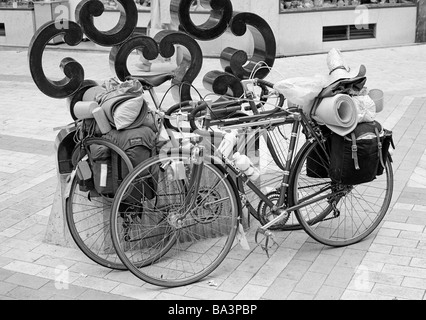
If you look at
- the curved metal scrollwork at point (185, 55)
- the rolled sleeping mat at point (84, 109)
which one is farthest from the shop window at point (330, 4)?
the rolled sleeping mat at point (84, 109)

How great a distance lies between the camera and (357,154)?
452 centimetres

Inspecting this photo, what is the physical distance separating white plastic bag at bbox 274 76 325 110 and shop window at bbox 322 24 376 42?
7.85m

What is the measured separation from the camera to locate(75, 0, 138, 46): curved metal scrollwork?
4938 millimetres

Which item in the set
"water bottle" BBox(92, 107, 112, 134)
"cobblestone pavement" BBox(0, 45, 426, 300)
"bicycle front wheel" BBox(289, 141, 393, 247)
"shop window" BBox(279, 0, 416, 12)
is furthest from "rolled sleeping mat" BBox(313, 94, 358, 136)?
"shop window" BBox(279, 0, 416, 12)

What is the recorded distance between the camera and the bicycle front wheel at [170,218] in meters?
4.34

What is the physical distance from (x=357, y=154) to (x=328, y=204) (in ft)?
1.99

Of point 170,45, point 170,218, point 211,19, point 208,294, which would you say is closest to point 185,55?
point 170,45

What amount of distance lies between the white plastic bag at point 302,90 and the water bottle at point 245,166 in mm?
491

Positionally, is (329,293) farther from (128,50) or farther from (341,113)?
(128,50)

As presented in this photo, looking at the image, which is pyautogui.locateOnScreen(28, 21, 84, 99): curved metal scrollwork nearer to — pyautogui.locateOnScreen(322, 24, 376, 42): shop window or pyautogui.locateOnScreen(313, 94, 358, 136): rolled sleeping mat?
pyautogui.locateOnScreen(313, 94, 358, 136): rolled sleeping mat

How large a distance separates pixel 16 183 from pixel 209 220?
7.77 feet

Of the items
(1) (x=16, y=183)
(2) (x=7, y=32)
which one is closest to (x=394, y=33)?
(2) (x=7, y=32)
